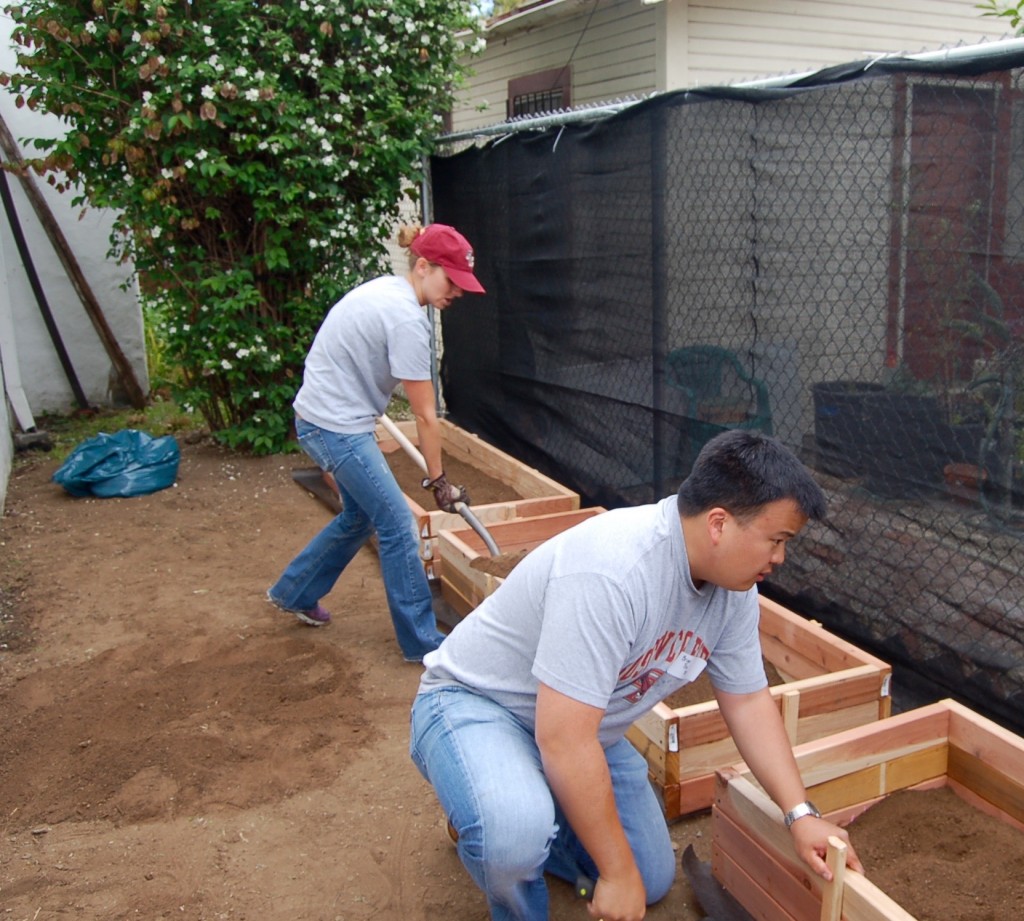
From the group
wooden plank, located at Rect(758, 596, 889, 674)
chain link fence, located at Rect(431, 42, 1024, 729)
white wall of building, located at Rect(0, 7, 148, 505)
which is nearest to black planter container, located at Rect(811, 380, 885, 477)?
chain link fence, located at Rect(431, 42, 1024, 729)

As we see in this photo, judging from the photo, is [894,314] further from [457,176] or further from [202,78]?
[202,78]

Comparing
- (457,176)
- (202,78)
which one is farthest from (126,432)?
(457,176)

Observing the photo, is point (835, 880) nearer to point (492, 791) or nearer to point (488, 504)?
point (492, 791)

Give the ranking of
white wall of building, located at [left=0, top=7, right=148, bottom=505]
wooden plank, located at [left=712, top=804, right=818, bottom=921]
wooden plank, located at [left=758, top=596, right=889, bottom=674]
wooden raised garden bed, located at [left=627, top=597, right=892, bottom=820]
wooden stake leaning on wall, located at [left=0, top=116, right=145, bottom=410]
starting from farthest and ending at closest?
white wall of building, located at [left=0, top=7, right=148, bottom=505] < wooden stake leaning on wall, located at [left=0, top=116, right=145, bottom=410] < wooden plank, located at [left=758, top=596, right=889, bottom=674] < wooden raised garden bed, located at [left=627, top=597, right=892, bottom=820] < wooden plank, located at [left=712, top=804, right=818, bottom=921]

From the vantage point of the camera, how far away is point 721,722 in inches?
122

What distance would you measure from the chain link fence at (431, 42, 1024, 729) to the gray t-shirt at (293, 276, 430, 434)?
4.56 ft

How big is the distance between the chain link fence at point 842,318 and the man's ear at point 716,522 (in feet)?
5.47

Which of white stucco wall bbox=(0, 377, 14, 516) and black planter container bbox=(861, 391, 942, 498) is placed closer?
black planter container bbox=(861, 391, 942, 498)

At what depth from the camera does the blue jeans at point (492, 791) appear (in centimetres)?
217

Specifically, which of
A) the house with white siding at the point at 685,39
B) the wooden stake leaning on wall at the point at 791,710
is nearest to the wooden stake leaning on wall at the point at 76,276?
the house with white siding at the point at 685,39

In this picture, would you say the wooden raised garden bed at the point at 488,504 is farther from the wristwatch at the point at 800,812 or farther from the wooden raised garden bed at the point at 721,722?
the wristwatch at the point at 800,812

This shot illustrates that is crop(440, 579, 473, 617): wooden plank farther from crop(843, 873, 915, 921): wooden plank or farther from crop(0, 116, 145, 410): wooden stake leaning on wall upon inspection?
crop(0, 116, 145, 410): wooden stake leaning on wall

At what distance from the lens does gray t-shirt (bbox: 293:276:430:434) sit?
3971 millimetres

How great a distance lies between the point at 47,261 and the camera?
9.13 m
